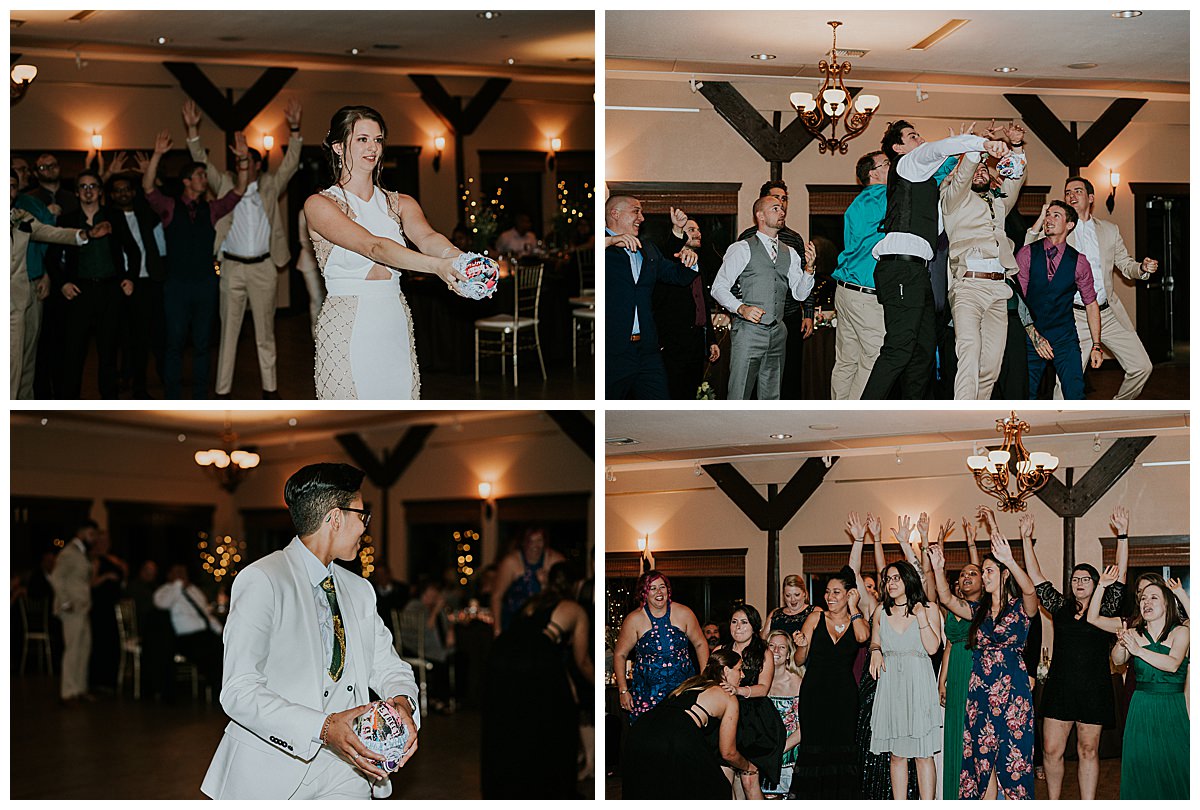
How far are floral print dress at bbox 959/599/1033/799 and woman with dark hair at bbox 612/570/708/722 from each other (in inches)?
46.4

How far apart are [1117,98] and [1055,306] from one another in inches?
37.7

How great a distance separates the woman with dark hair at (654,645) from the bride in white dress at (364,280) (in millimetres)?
1146

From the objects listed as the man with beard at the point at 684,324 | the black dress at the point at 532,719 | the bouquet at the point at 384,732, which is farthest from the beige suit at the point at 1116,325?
the bouquet at the point at 384,732

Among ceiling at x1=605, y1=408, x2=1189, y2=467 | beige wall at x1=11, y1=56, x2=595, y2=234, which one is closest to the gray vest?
ceiling at x1=605, y1=408, x2=1189, y2=467

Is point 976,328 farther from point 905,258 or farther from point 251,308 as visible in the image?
point 251,308

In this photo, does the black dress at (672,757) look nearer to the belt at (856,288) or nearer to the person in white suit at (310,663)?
the person in white suit at (310,663)

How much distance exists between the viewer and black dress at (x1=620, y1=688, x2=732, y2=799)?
13.7ft

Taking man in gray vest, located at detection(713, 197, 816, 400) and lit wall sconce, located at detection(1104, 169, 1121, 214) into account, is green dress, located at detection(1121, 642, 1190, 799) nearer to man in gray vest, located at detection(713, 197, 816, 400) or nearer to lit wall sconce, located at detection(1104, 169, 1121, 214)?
man in gray vest, located at detection(713, 197, 816, 400)

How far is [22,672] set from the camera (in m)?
8.55

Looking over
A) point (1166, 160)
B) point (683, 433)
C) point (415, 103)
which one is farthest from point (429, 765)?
point (1166, 160)

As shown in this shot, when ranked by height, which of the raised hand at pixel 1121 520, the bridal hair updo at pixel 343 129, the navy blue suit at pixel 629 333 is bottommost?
the raised hand at pixel 1121 520

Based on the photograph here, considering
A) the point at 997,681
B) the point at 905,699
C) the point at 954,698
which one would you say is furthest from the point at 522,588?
Result: the point at 997,681

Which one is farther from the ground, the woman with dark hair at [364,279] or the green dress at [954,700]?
the woman with dark hair at [364,279]

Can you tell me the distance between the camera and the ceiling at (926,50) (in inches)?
175
